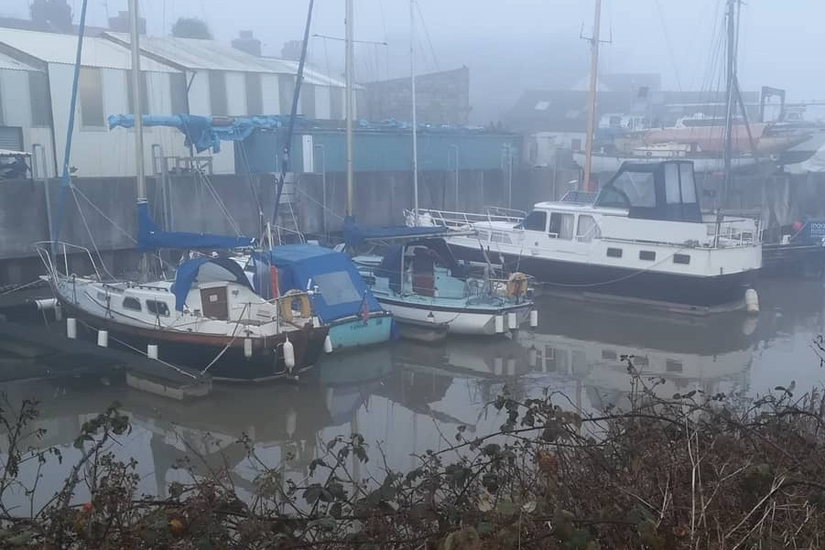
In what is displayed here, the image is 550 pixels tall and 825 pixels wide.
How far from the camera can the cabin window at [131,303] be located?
13273mm

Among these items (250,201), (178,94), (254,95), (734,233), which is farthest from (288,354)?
(254,95)

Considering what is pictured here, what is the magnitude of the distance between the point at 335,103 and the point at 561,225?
17.2m

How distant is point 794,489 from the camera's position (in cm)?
405

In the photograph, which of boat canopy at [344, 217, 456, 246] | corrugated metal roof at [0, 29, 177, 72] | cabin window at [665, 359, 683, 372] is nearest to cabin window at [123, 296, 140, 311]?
boat canopy at [344, 217, 456, 246]

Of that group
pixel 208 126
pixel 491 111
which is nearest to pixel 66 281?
pixel 208 126

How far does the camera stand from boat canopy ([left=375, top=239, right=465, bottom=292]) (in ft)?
54.2

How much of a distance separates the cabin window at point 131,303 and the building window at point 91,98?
12.8 metres

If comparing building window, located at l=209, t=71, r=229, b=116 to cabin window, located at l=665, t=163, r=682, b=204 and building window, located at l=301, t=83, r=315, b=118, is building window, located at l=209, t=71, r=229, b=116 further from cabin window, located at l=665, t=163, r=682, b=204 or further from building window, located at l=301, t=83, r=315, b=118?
cabin window, located at l=665, t=163, r=682, b=204

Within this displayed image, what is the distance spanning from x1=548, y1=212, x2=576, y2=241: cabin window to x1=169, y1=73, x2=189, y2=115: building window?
13.7 m

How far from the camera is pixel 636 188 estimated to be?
1944cm

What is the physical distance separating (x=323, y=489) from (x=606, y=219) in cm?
1612

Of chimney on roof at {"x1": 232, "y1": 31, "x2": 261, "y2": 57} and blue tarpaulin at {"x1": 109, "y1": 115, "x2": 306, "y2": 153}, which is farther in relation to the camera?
chimney on roof at {"x1": 232, "y1": 31, "x2": 261, "y2": 57}

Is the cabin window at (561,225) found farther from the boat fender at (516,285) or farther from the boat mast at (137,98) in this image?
the boat mast at (137,98)

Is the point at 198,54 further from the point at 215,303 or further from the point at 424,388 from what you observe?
the point at 424,388
